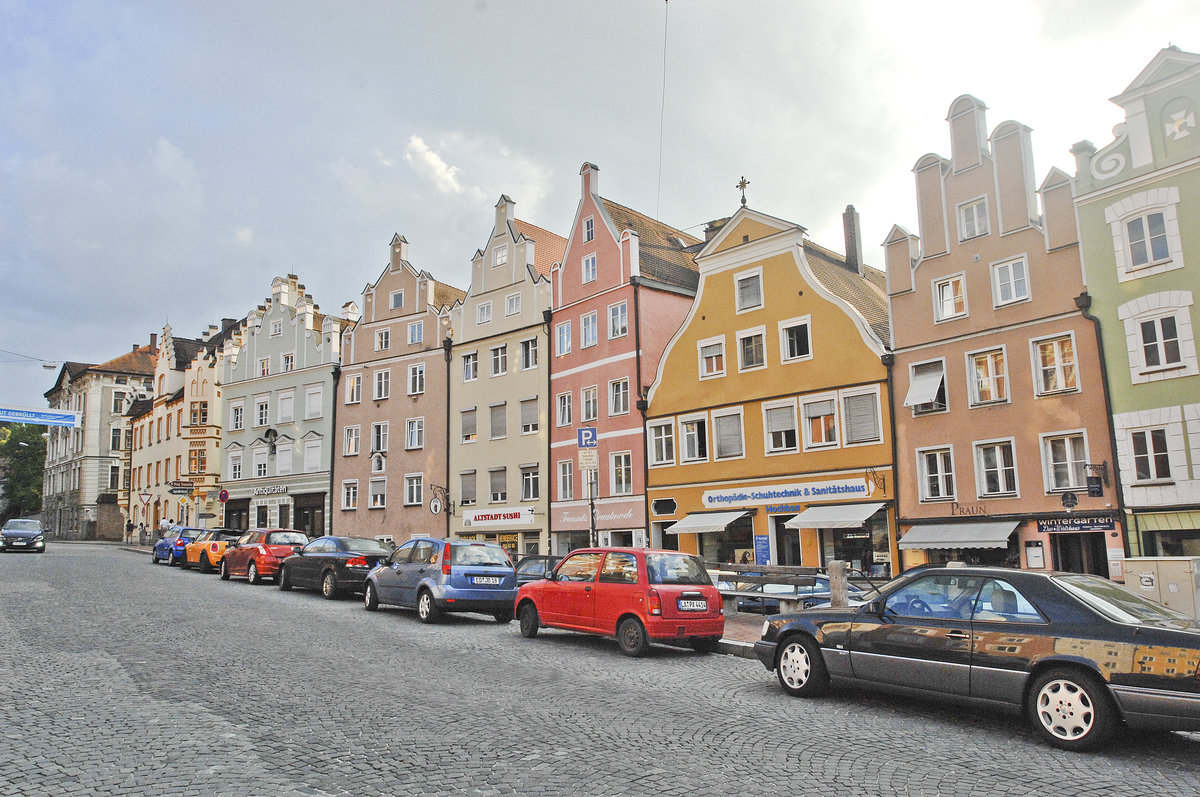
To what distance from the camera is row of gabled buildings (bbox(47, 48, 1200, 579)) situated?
22266mm

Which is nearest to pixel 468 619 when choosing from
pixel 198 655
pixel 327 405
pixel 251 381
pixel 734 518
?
pixel 198 655

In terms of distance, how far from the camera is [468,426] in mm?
42000

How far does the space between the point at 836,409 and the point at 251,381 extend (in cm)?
3948

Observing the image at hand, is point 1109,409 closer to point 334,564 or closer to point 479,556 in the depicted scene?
point 479,556

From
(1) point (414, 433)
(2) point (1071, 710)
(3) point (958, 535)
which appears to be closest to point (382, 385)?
(1) point (414, 433)

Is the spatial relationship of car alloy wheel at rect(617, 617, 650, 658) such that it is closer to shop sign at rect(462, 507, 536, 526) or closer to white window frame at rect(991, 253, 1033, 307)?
white window frame at rect(991, 253, 1033, 307)

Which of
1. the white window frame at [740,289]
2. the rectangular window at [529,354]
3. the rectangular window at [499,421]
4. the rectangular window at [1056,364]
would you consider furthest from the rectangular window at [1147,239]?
the rectangular window at [499,421]

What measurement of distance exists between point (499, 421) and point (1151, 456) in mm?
26374

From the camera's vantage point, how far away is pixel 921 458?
2606 cm

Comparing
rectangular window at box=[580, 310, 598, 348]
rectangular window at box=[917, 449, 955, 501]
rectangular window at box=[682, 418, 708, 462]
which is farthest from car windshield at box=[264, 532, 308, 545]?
rectangular window at box=[917, 449, 955, 501]

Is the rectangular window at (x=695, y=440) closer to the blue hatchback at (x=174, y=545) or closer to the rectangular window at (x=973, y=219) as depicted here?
the rectangular window at (x=973, y=219)

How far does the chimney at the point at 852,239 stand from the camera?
3706 centimetres

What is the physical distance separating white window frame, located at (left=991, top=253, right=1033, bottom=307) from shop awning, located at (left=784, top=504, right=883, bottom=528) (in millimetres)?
6927

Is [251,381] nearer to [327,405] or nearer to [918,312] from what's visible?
[327,405]
